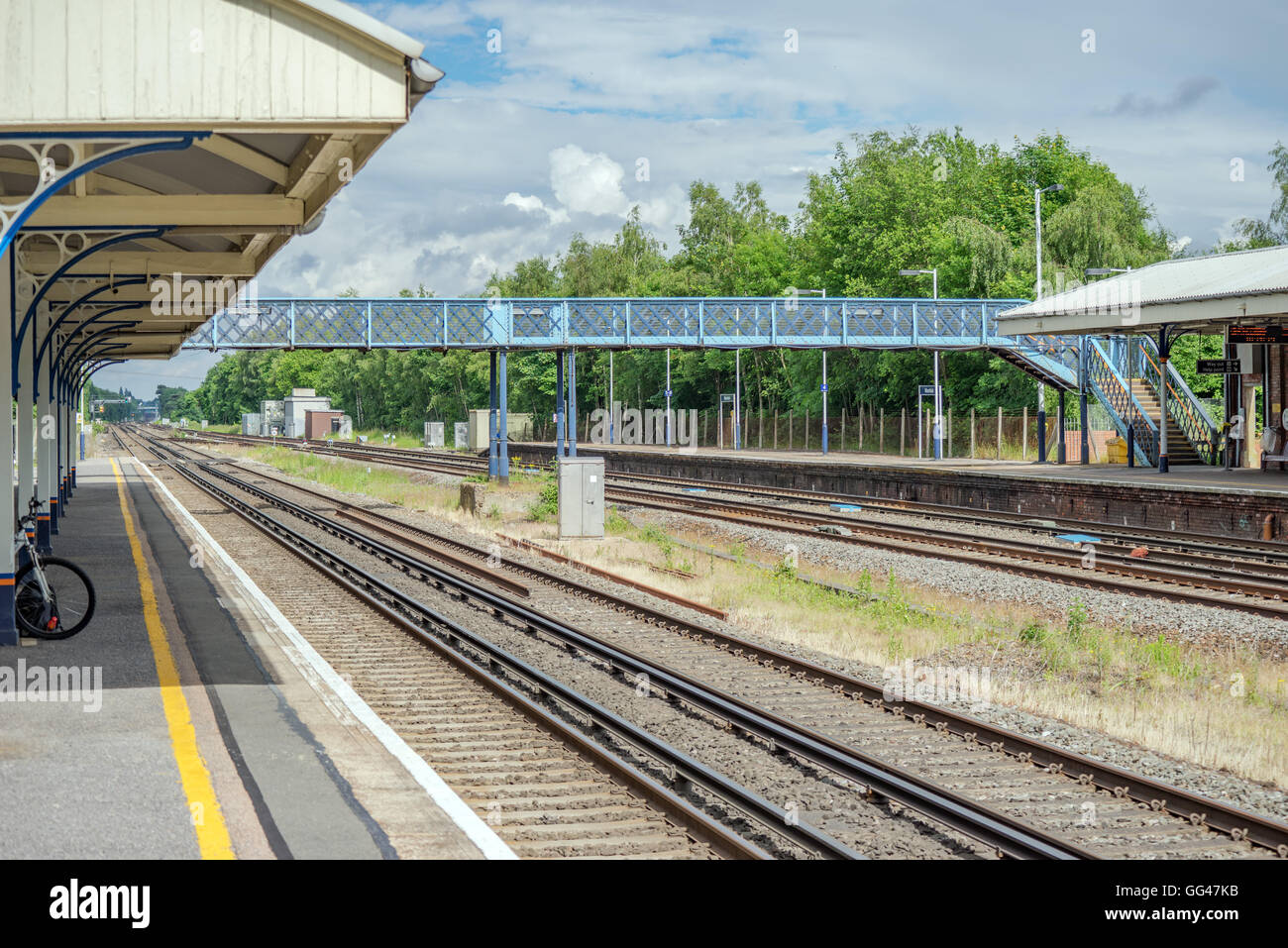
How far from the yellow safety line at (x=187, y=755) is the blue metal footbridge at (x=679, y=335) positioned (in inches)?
1161

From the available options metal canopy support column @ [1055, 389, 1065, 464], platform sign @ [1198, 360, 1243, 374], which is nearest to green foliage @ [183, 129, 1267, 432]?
metal canopy support column @ [1055, 389, 1065, 464]

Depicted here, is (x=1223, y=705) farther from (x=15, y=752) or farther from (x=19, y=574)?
(x=19, y=574)

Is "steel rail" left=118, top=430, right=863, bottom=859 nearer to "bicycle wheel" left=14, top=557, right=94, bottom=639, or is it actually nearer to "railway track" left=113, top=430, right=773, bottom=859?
"railway track" left=113, top=430, right=773, bottom=859

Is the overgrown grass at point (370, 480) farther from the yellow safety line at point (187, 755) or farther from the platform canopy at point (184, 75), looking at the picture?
the platform canopy at point (184, 75)

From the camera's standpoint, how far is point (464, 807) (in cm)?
730

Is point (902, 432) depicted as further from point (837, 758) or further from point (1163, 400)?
point (837, 758)

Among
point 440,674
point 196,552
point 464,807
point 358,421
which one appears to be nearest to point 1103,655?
point 440,674

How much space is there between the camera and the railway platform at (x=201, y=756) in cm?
648

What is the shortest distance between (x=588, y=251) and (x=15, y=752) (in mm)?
106247

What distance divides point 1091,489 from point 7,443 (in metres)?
22.7

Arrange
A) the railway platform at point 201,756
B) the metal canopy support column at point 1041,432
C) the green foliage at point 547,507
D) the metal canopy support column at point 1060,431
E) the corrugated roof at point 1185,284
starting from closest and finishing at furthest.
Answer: the railway platform at point 201,756 < the green foliage at point 547,507 < the corrugated roof at point 1185,284 < the metal canopy support column at point 1060,431 < the metal canopy support column at point 1041,432

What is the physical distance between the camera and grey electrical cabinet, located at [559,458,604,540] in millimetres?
24328

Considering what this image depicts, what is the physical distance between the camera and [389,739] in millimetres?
9016

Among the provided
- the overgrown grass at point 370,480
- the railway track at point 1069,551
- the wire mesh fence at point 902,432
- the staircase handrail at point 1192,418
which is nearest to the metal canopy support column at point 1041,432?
the wire mesh fence at point 902,432
